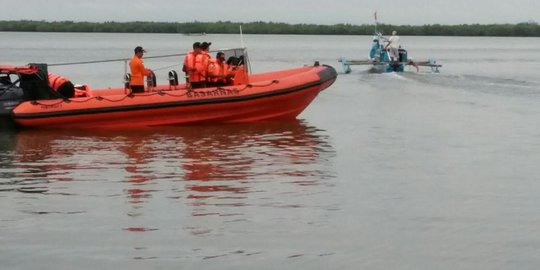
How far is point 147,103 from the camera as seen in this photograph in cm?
1384

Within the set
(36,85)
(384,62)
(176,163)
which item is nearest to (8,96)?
(36,85)

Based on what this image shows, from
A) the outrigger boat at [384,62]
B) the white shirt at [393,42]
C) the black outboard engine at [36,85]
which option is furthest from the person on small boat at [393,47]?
the black outboard engine at [36,85]

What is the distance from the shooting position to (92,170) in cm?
1042

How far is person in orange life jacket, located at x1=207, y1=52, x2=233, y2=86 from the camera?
14328 millimetres

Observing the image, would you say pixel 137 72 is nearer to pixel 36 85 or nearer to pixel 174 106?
pixel 174 106

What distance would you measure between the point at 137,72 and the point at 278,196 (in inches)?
227

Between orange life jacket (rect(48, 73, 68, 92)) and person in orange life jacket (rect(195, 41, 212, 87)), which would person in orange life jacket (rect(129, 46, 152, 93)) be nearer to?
person in orange life jacket (rect(195, 41, 212, 87))

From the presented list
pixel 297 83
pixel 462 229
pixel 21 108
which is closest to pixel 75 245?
pixel 462 229

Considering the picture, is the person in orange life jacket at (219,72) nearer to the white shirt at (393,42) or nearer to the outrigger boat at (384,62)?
the outrigger boat at (384,62)

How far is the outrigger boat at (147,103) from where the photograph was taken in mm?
13562

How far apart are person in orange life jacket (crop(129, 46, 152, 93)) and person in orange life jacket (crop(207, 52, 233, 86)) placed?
0.88 m

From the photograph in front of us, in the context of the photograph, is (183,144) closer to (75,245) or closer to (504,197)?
(504,197)

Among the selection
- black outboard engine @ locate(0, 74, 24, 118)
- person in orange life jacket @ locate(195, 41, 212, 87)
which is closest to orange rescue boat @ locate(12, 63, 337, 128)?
black outboard engine @ locate(0, 74, 24, 118)

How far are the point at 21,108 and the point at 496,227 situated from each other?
25.5 ft
